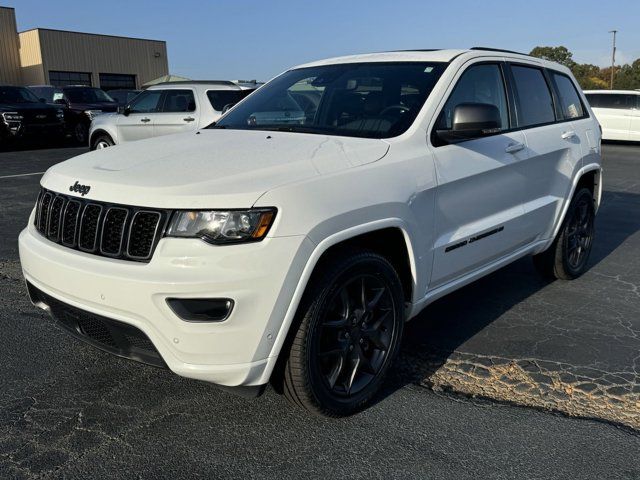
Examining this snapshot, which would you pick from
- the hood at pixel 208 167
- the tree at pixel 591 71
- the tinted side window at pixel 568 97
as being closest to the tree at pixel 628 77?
the tree at pixel 591 71

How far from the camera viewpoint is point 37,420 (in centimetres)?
294

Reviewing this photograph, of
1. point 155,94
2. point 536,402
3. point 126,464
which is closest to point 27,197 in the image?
point 155,94

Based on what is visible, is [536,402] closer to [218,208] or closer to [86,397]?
[218,208]

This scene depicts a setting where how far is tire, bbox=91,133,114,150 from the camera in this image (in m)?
12.1

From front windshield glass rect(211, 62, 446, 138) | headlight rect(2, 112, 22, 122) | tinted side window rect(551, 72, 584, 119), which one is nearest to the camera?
front windshield glass rect(211, 62, 446, 138)

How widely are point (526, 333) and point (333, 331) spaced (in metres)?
1.74

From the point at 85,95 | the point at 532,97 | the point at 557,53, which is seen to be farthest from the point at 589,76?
the point at 532,97

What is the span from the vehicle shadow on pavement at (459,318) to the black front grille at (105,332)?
125cm

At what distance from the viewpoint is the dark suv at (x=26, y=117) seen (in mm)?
15672

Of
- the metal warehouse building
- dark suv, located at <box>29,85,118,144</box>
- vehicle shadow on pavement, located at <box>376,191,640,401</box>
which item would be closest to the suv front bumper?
vehicle shadow on pavement, located at <box>376,191,640,401</box>

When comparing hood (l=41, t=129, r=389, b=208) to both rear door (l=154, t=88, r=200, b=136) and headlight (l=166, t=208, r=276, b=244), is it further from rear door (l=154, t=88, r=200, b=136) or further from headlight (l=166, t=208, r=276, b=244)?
rear door (l=154, t=88, r=200, b=136)

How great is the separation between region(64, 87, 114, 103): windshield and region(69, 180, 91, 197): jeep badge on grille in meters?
16.7

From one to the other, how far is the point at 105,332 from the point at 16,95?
639 inches

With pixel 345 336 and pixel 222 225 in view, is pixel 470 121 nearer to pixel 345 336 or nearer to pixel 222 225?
pixel 345 336
